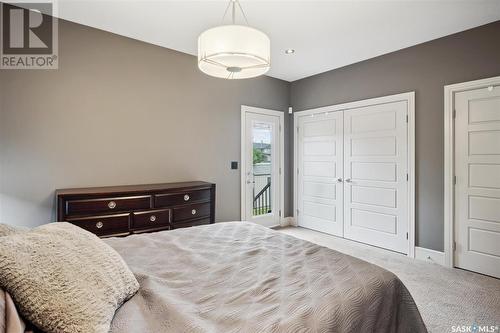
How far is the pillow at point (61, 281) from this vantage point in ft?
2.66

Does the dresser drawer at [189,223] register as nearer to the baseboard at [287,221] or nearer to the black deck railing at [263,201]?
the black deck railing at [263,201]

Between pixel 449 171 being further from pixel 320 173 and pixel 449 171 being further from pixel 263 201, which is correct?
pixel 263 201

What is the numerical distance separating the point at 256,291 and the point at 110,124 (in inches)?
108

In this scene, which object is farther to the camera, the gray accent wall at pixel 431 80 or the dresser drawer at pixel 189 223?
the dresser drawer at pixel 189 223

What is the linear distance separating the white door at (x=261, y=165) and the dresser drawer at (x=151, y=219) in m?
1.56

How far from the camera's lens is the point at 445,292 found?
2502 millimetres

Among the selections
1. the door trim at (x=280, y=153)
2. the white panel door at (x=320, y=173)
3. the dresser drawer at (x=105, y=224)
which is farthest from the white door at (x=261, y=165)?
the dresser drawer at (x=105, y=224)

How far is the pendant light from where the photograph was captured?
177 centimetres

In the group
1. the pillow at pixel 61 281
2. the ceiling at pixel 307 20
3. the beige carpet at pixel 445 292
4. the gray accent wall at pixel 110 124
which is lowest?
the beige carpet at pixel 445 292

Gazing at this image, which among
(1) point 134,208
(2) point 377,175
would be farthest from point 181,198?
(2) point 377,175

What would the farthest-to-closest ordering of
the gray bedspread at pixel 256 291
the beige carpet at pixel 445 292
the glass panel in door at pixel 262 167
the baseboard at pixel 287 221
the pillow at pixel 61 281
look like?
1. the baseboard at pixel 287 221
2. the glass panel in door at pixel 262 167
3. the beige carpet at pixel 445 292
4. the gray bedspread at pixel 256 291
5. the pillow at pixel 61 281

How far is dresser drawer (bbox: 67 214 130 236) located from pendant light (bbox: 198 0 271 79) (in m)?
1.68

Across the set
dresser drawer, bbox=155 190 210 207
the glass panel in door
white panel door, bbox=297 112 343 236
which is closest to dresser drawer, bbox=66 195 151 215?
dresser drawer, bbox=155 190 210 207

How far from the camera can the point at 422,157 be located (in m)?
3.37
